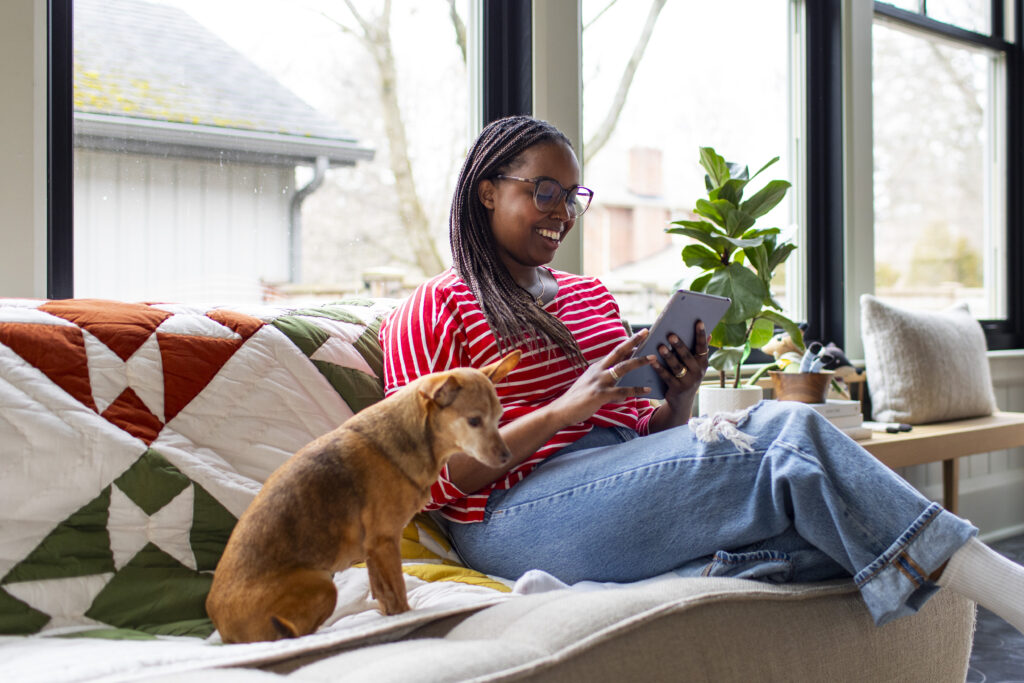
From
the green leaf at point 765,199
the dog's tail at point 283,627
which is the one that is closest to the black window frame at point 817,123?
the green leaf at point 765,199

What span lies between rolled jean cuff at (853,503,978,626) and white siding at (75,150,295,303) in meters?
1.56

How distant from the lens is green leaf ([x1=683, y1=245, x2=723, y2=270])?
86.3 inches

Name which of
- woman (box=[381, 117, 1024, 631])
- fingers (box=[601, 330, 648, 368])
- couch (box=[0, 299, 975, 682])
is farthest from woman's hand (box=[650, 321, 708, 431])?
couch (box=[0, 299, 975, 682])

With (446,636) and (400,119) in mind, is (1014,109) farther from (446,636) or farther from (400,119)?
(446,636)

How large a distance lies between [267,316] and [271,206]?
0.62 m

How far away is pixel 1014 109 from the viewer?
3959 millimetres

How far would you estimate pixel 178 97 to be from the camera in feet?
6.48

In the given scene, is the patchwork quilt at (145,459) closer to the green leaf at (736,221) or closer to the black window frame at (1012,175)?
the green leaf at (736,221)

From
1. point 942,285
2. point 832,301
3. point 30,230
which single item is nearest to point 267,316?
point 30,230

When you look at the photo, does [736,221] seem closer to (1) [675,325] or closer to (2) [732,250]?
(2) [732,250]

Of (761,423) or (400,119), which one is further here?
(400,119)

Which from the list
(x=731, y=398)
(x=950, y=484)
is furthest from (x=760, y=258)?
(x=950, y=484)

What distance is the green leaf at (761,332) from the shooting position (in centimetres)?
230

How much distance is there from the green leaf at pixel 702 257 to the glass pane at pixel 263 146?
0.71 metres
